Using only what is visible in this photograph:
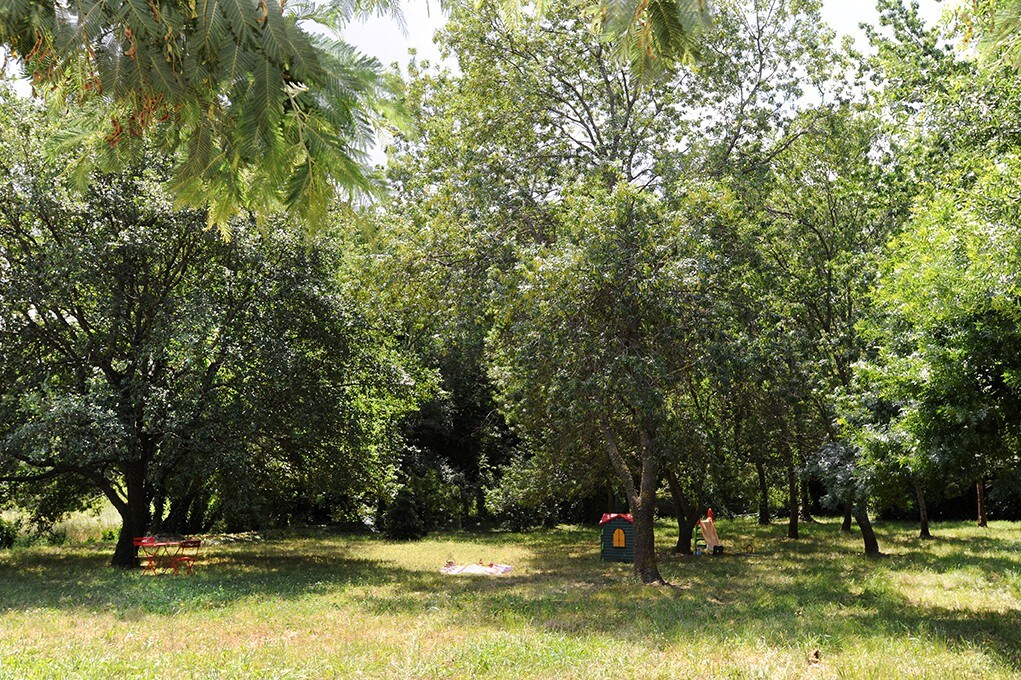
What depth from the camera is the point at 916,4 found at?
14.1 meters

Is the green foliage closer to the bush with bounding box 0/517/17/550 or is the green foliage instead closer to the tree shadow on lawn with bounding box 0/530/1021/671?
the tree shadow on lawn with bounding box 0/530/1021/671

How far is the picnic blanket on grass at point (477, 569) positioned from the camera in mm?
17156

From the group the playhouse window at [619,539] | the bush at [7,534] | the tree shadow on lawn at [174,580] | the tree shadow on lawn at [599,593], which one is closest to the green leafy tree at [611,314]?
the tree shadow on lawn at [599,593]

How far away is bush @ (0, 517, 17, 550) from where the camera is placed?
2292cm

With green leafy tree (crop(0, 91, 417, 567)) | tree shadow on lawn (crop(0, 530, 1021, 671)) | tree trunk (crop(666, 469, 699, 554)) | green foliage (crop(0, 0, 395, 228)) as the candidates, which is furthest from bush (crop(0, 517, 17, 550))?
green foliage (crop(0, 0, 395, 228))

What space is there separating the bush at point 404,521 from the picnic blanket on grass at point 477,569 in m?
10.4

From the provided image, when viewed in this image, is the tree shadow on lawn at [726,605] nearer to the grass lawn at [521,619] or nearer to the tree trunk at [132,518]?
the grass lawn at [521,619]

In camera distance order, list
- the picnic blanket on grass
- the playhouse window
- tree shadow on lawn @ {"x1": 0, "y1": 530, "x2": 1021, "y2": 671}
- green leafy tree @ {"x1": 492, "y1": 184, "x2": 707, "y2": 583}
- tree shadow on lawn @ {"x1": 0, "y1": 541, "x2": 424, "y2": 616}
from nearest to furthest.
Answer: tree shadow on lawn @ {"x1": 0, "y1": 530, "x2": 1021, "y2": 671} < tree shadow on lawn @ {"x1": 0, "y1": 541, "x2": 424, "y2": 616} < green leafy tree @ {"x1": 492, "y1": 184, "x2": 707, "y2": 583} < the picnic blanket on grass < the playhouse window

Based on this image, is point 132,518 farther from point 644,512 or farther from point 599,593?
point 644,512

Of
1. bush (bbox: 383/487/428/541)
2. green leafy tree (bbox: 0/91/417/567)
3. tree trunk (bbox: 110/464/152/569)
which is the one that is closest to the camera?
green leafy tree (bbox: 0/91/417/567)

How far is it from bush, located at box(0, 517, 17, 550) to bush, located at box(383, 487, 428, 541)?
11.7 meters

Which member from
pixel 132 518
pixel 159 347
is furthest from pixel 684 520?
pixel 159 347

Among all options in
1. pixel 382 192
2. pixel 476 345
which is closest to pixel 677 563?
pixel 476 345

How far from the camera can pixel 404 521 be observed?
28656mm
